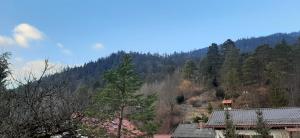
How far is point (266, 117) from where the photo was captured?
26719 mm

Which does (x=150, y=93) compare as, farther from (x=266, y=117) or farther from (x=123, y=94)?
(x=266, y=117)

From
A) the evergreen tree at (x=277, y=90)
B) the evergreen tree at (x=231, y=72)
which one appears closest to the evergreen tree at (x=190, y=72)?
the evergreen tree at (x=231, y=72)

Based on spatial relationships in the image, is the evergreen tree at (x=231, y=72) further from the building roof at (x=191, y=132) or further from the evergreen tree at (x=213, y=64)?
the building roof at (x=191, y=132)

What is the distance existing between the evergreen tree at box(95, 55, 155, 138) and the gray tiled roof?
15.2ft

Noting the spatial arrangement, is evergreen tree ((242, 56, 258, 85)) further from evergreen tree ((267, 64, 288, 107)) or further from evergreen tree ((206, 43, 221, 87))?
evergreen tree ((206, 43, 221, 87))

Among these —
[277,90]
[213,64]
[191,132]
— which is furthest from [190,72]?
[191,132]

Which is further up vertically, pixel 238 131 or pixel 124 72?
pixel 124 72

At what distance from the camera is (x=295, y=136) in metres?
24.0

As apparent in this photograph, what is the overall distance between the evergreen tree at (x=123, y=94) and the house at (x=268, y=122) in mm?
4635

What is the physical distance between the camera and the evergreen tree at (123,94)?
2792 centimetres

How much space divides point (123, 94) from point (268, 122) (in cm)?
985

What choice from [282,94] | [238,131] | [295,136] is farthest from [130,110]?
[282,94]

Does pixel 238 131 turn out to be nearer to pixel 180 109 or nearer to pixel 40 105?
pixel 40 105

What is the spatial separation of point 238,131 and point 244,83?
35.2 metres
